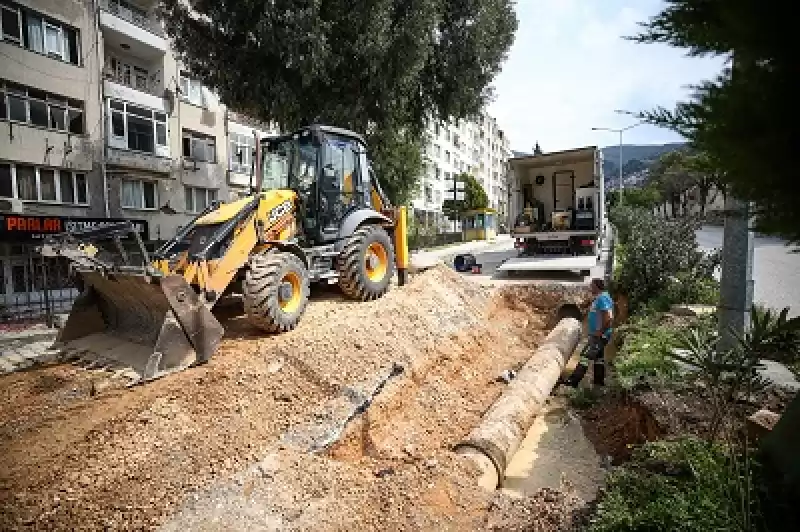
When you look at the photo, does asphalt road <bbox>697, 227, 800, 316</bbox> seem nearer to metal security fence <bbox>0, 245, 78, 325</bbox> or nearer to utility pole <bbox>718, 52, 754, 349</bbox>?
utility pole <bbox>718, 52, 754, 349</bbox>

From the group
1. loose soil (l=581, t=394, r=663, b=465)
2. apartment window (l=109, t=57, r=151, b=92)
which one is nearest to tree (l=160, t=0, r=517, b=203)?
apartment window (l=109, t=57, r=151, b=92)

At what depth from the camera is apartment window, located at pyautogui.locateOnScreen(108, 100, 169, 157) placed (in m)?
17.5

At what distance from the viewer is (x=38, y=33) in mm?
15492

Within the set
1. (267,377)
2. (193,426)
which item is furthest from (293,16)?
(193,426)

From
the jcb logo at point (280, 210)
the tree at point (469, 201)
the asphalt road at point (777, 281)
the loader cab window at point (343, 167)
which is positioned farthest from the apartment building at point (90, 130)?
the tree at point (469, 201)

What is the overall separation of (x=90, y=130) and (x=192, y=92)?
5.84 metres

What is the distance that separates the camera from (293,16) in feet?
36.3

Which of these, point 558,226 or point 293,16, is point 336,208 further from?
point 558,226

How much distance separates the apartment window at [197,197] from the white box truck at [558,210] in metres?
15.0

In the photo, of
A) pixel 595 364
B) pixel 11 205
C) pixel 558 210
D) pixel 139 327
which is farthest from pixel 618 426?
pixel 11 205

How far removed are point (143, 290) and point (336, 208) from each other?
3.47 meters

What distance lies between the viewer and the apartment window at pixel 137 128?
17516 mm

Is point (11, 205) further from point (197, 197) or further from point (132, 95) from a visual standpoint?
point (197, 197)

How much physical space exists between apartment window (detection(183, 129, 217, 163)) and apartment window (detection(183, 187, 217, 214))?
1.41m
